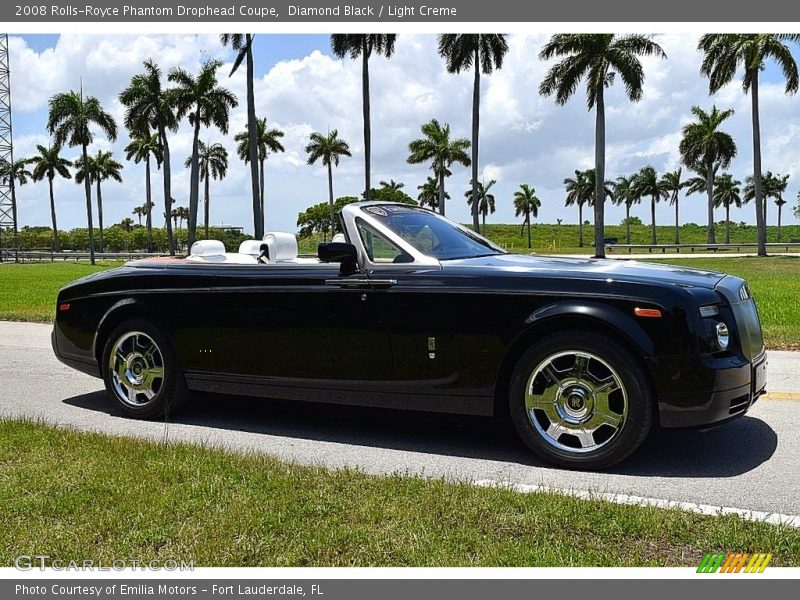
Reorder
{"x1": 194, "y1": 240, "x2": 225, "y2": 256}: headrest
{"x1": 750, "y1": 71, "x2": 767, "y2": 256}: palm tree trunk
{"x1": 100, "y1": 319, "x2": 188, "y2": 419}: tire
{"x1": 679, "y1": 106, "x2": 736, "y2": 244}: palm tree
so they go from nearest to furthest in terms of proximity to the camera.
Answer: {"x1": 100, "y1": 319, "x2": 188, "y2": 419}: tire < {"x1": 194, "y1": 240, "x2": 225, "y2": 256}: headrest < {"x1": 750, "y1": 71, "x2": 767, "y2": 256}: palm tree trunk < {"x1": 679, "y1": 106, "x2": 736, "y2": 244}: palm tree

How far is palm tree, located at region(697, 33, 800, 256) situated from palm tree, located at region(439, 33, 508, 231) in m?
11.4

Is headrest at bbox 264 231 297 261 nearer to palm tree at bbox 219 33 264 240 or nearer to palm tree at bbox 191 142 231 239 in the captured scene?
palm tree at bbox 219 33 264 240

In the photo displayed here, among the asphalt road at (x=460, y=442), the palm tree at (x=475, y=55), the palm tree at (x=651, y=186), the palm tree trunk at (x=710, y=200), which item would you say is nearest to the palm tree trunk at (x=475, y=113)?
the palm tree at (x=475, y=55)

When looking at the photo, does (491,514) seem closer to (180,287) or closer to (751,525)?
(751,525)

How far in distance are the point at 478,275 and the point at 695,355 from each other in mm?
1312

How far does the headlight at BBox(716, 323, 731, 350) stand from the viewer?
14.1 feet

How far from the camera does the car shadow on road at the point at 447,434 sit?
4598 millimetres

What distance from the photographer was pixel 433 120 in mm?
64438

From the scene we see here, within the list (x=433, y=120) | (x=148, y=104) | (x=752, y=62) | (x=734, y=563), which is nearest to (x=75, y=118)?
(x=148, y=104)

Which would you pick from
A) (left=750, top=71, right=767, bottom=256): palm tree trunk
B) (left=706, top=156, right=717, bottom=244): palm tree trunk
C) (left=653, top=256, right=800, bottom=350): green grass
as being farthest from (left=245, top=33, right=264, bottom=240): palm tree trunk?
(left=706, top=156, right=717, bottom=244): palm tree trunk

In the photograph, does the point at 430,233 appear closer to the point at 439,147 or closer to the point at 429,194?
the point at 439,147

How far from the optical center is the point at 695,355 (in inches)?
166

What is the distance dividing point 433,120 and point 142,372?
6067cm

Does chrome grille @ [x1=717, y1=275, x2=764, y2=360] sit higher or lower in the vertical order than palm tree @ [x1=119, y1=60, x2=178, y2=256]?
lower
